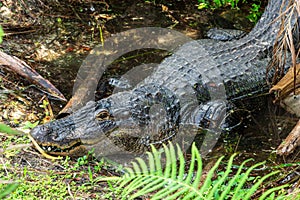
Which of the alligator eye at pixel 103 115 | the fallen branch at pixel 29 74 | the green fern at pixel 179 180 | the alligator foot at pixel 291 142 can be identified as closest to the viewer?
the green fern at pixel 179 180

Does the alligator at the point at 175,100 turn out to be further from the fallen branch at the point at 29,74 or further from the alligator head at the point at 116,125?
the fallen branch at the point at 29,74

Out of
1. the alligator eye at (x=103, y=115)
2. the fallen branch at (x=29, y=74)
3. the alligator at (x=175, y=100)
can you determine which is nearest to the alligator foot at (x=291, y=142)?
the alligator at (x=175, y=100)

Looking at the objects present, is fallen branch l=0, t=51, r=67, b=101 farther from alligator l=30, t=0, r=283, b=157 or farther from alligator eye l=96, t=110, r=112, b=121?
alligator eye l=96, t=110, r=112, b=121

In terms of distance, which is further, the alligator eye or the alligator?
the alligator eye

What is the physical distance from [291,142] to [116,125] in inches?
62.9

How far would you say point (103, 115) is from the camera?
14.2ft

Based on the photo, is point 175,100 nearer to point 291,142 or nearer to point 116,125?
point 116,125

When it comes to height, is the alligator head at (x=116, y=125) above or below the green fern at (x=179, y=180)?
below

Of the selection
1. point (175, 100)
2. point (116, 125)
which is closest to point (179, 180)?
point (116, 125)

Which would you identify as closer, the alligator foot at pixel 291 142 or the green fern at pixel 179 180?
the green fern at pixel 179 180

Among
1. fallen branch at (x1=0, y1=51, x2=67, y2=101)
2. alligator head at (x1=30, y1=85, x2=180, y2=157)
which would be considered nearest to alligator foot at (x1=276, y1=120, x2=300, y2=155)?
alligator head at (x1=30, y1=85, x2=180, y2=157)

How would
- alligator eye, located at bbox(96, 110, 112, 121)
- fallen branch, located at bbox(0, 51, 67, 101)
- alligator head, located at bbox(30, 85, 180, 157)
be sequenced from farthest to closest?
1. fallen branch, located at bbox(0, 51, 67, 101)
2. alligator eye, located at bbox(96, 110, 112, 121)
3. alligator head, located at bbox(30, 85, 180, 157)

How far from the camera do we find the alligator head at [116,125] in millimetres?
4016

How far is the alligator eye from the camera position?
14.1 ft
